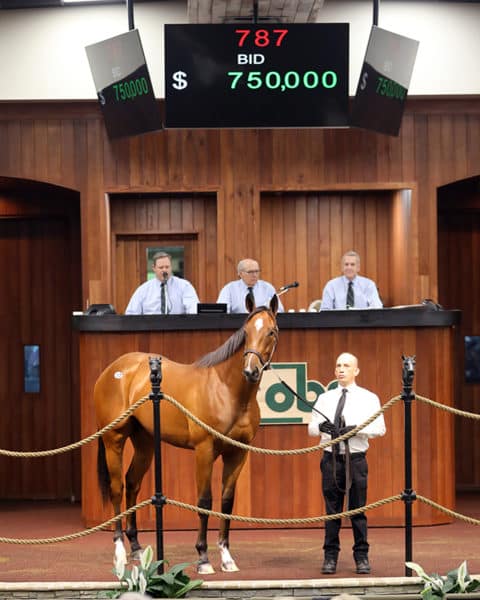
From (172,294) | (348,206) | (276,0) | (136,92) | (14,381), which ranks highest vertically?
(276,0)

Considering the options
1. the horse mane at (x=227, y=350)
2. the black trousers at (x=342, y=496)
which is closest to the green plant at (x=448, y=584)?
the black trousers at (x=342, y=496)

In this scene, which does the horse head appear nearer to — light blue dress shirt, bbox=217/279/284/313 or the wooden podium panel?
the wooden podium panel

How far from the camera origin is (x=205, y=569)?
697 cm

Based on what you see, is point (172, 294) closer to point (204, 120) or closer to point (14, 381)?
point (204, 120)

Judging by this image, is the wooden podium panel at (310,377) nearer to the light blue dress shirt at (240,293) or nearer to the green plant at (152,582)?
the light blue dress shirt at (240,293)

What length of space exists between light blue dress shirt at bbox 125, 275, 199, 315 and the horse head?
279cm

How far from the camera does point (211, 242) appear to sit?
1123 cm

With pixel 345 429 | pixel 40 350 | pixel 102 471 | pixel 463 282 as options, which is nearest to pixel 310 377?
pixel 102 471

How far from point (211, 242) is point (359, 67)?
2.06 metres

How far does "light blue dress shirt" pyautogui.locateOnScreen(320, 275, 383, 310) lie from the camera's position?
9945 millimetres

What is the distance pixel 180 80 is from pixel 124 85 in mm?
591

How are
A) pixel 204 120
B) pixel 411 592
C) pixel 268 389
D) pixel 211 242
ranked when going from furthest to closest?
pixel 211 242, pixel 204 120, pixel 268 389, pixel 411 592

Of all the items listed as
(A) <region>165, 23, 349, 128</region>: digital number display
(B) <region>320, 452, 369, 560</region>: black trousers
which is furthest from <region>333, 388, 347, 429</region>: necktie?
(A) <region>165, 23, 349, 128</region>: digital number display

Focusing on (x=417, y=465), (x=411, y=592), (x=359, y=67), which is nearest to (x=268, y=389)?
(x=417, y=465)
